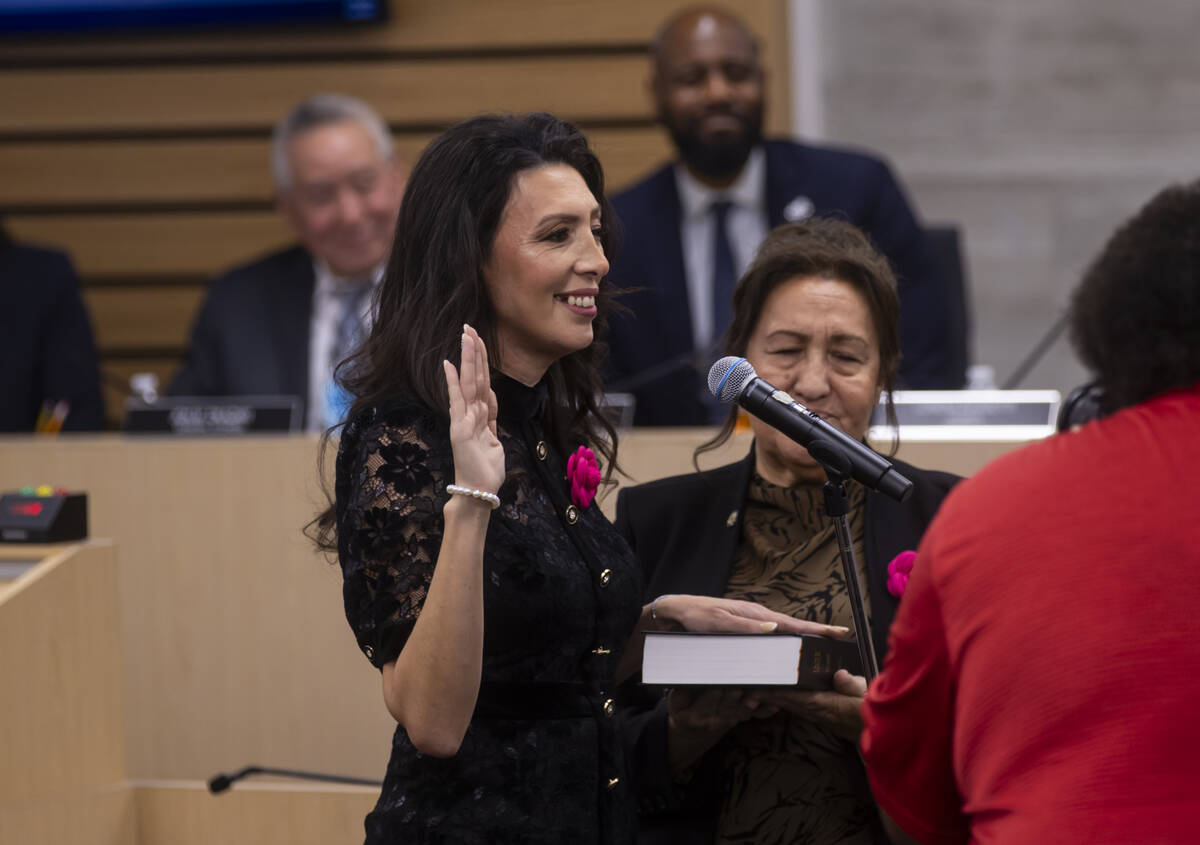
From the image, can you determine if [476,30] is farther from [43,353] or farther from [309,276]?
[43,353]

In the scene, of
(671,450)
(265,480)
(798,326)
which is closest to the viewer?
(798,326)

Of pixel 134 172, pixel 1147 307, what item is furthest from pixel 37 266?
pixel 1147 307

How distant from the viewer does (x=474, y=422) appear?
1.45m

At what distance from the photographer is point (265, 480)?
2971 millimetres

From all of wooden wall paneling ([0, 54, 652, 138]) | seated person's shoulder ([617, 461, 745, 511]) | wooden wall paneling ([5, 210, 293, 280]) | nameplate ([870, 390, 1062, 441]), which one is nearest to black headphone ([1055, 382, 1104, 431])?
seated person's shoulder ([617, 461, 745, 511])

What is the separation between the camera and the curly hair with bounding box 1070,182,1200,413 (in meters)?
1.20

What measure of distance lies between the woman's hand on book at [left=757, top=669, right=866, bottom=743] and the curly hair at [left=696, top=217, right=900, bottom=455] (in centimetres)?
48

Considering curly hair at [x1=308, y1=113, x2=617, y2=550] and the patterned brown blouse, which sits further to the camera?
the patterned brown blouse

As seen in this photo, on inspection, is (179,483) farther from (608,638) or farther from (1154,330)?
(1154,330)

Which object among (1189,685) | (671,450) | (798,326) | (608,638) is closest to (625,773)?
(608,638)

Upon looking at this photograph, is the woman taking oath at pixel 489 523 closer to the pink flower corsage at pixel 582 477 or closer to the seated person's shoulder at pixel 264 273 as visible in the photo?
the pink flower corsage at pixel 582 477

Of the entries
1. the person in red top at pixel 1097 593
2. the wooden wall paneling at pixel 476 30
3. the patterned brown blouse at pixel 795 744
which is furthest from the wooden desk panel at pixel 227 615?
the wooden wall paneling at pixel 476 30

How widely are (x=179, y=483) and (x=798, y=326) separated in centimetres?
154

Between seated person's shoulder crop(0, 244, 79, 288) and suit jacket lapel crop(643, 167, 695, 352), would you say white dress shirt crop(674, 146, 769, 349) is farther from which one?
seated person's shoulder crop(0, 244, 79, 288)
